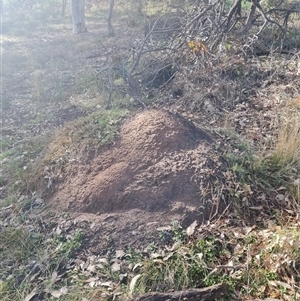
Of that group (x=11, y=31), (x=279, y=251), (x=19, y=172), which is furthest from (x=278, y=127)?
(x=11, y=31)

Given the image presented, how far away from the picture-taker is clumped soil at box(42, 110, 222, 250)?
306 centimetres

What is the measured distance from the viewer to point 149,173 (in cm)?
335

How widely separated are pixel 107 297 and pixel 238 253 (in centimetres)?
104

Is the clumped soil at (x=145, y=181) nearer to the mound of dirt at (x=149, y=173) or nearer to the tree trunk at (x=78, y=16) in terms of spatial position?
the mound of dirt at (x=149, y=173)

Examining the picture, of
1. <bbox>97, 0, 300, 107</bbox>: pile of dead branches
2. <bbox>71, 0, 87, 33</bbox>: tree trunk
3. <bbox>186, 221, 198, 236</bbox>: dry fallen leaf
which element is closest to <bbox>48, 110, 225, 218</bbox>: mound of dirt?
<bbox>186, 221, 198, 236</bbox>: dry fallen leaf

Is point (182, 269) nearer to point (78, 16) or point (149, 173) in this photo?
point (149, 173)

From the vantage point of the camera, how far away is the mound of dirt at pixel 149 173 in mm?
3184

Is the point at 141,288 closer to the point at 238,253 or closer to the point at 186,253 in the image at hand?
the point at 186,253

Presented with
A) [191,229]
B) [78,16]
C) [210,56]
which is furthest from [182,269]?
[78,16]

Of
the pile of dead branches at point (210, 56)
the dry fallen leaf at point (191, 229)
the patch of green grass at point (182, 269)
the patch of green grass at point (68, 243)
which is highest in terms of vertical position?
the pile of dead branches at point (210, 56)

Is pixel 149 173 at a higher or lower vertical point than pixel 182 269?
higher

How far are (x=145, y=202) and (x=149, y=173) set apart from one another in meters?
0.31

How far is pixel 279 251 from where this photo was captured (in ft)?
8.22

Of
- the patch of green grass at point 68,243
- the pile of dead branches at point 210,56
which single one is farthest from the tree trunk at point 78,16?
the patch of green grass at point 68,243
